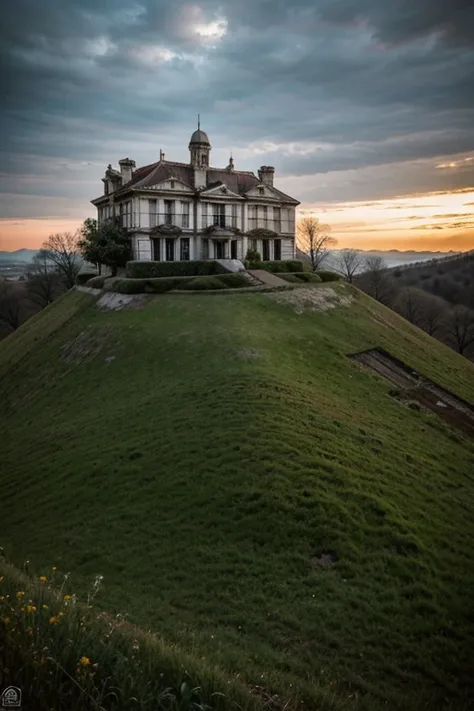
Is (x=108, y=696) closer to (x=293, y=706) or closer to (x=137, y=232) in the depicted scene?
(x=293, y=706)

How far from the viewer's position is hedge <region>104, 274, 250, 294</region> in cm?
4228

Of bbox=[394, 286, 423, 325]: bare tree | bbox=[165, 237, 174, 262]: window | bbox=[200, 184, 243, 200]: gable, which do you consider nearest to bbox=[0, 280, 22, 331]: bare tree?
bbox=[165, 237, 174, 262]: window

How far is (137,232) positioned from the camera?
50.4 metres

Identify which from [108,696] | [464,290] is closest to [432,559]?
[108,696]

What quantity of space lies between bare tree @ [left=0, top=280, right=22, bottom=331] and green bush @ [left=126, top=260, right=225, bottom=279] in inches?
1650

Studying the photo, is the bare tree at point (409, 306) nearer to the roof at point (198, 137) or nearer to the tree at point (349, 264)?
the tree at point (349, 264)

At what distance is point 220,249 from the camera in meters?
55.7

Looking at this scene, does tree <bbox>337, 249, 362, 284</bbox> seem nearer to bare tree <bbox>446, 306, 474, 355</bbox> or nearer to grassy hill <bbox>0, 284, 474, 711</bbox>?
bare tree <bbox>446, 306, 474, 355</bbox>

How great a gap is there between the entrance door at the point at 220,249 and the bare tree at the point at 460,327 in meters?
32.4

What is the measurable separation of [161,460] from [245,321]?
16.0 meters

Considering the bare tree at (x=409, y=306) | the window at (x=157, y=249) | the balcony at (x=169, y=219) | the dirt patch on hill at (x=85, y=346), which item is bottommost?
the dirt patch on hill at (x=85, y=346)

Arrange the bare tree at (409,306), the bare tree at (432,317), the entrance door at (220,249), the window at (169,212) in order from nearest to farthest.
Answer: the window at (169,212)
the entrance door at (220,249)
the bare tree at (432,317)
the bare tree at (409,306)

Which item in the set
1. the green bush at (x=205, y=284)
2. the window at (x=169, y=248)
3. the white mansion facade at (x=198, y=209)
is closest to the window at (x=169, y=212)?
the white mansion facade at (x=198, y=209)

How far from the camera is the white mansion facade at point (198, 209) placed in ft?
168
